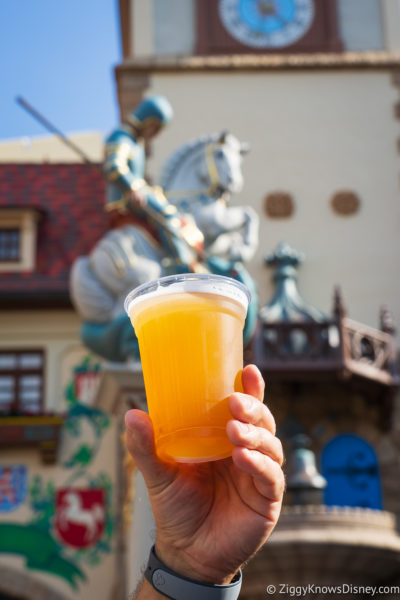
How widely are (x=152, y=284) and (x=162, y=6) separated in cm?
1542

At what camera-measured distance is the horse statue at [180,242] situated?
28.5 feet

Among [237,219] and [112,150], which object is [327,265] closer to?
[237,219]

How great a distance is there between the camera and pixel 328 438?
1377cm

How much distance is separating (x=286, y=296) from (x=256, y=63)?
14.2 ft

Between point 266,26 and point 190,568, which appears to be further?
point 266,26

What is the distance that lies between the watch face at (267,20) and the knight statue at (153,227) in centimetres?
790

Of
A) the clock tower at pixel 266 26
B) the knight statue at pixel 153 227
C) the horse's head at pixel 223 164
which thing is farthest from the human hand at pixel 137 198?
the clock tower at pixel 266 26

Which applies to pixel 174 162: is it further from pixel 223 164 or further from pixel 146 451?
pixel 146 451

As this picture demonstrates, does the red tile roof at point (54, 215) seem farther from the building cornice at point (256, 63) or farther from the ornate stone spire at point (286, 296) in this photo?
the ornate stone spire at point (286, 296)

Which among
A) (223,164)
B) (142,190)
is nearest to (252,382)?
(142,190)

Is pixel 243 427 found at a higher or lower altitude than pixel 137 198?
higher

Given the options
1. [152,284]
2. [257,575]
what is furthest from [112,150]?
[152,284]

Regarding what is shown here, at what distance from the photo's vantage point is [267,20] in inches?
668

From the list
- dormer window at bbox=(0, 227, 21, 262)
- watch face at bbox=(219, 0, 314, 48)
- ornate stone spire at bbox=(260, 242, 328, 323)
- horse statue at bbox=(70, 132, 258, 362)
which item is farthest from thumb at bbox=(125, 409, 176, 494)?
watch face at bbox=(219, 0, 314, 48)
